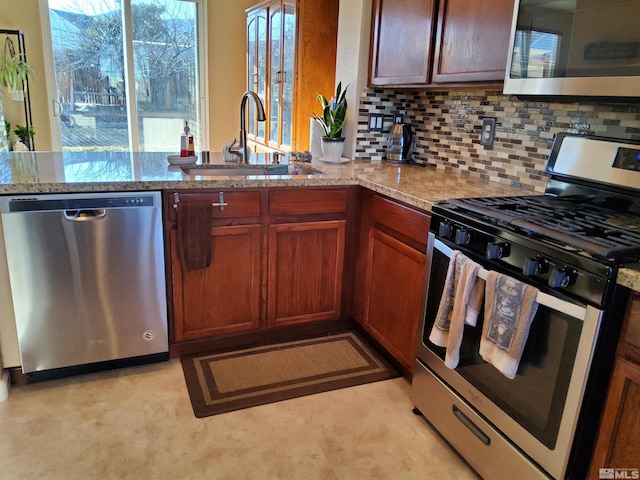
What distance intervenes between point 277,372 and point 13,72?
3451 millimetres

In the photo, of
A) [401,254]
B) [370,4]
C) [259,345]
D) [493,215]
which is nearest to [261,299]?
[259,345]

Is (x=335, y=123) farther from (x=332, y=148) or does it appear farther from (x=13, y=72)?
(x=13, y=72)

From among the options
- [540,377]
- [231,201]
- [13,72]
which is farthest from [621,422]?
[13,72]

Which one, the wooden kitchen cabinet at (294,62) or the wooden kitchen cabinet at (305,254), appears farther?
the wooden kitchen cabinet at (294,62)

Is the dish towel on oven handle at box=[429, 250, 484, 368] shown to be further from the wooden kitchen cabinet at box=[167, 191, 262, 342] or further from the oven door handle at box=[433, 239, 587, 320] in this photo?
the wooden kitchen cabinet at box=[167, 191, 262, 342]

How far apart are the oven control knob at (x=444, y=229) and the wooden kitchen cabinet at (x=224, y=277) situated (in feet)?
2.87

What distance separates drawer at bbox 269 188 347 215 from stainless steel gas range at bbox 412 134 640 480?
68cm

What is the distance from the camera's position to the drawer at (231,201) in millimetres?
2045

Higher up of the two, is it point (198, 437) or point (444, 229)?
point (444, 229)

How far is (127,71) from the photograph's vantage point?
15.4 ft

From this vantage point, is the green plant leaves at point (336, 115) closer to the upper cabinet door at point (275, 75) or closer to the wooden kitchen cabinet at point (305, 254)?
the wooden kitchen cabinet at point (305, 254)

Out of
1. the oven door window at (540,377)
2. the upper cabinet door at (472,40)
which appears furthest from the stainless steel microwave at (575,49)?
the oven door window at (540,377)

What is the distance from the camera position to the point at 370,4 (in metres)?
2.70

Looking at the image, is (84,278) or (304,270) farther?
(304,270)
